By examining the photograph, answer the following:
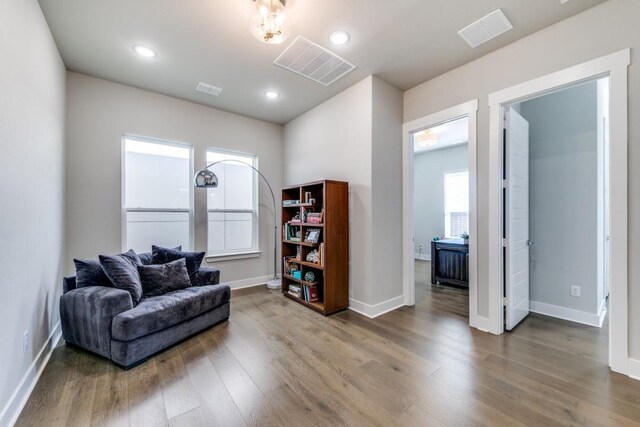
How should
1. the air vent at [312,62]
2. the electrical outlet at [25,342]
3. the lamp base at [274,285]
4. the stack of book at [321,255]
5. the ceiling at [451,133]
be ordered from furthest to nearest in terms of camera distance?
the ceiling at [451,133] < the lamp base at [274,285] < the stack of book at [321,255] < the air vent at [312,62] < the electrical outlet at [25,342]

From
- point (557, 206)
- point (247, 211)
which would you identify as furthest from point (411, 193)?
point (247, 211)

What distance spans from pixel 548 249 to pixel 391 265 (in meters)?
1.86

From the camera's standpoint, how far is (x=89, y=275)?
8.07ft

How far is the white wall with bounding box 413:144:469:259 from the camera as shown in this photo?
6660mm

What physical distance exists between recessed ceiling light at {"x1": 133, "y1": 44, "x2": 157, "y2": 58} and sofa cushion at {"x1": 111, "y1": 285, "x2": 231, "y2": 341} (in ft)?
8.34

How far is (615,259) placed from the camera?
2.01m

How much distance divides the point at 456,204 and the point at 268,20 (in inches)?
238

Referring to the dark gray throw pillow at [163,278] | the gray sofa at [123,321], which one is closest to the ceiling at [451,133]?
the dark gray throw pillow at [163,278]

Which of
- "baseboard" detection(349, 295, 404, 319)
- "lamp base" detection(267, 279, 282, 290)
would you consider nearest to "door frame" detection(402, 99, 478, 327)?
"baseboard" detection(349, 295, 404, 319)

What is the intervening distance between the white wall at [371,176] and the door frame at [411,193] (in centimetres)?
9

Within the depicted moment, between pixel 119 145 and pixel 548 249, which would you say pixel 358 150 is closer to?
pixel 548 249

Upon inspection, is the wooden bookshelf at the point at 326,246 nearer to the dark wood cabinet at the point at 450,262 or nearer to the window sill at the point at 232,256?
the window sill at the point at 232,256

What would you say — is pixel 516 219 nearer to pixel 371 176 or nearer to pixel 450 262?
pixel 371 176

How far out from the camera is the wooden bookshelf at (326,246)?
3244 mm
